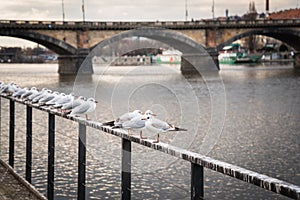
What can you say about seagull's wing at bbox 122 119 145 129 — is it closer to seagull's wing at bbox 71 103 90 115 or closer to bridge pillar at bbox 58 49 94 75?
seagull's wing at bbox 71 103 90 115

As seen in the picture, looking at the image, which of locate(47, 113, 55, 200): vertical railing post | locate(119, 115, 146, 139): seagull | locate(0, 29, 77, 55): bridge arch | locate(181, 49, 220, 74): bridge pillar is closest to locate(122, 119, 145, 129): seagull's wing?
locate(119, 115, 146, 139): seagull

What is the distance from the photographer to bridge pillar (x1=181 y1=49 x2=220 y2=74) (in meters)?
58.5

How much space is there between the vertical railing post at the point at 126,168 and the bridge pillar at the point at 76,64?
49518 mm

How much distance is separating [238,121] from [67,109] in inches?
468

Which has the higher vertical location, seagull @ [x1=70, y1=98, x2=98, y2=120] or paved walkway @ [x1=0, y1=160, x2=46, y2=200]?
seagull @ [x1=70, y1=98, x2=98, y2=120]

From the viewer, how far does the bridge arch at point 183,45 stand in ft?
178

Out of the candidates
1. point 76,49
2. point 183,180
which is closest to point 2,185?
point 183,180

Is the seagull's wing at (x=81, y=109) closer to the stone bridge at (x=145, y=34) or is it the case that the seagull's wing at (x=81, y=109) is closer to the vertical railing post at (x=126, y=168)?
the vertical railing post at (x=126, y=168)

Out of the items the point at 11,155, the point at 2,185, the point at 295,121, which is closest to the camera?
the point at 2,185

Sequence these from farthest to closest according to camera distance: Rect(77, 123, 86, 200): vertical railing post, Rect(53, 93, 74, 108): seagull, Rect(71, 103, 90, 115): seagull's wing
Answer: Rect(53, 93, 74, 108): seagull < Rect(71, 103, 90, 115): seagull's wing < Rect(77, 123, 86, 200): vertical railing post

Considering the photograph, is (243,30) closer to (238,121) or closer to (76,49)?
(76,49)

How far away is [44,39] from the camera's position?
51.2 meters

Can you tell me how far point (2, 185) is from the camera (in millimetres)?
5758

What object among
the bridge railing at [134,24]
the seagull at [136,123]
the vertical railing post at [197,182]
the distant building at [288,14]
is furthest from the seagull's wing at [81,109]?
the distant building at [288,14]
